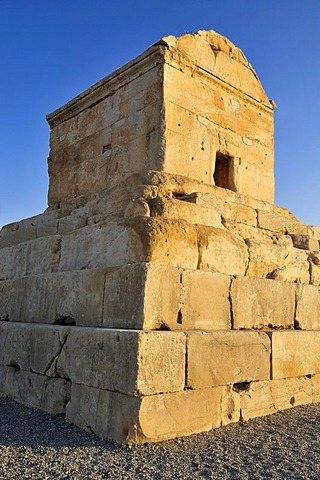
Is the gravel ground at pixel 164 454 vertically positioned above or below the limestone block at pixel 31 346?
below

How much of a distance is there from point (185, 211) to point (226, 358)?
1.49m

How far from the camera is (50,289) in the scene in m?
5.18

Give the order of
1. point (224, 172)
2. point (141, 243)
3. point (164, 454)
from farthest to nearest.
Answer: point (224, 172) < point (141, 243) < point (164, 454)

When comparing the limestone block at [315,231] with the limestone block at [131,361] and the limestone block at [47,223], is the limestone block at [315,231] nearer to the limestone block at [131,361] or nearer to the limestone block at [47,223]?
the limestone block at [47,223]

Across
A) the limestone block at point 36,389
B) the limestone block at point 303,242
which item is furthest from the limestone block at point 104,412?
the limestone block at point 303,242

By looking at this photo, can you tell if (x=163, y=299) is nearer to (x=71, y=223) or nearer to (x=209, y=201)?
(x=209, y=201)

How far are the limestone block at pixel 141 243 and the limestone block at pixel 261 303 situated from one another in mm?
638

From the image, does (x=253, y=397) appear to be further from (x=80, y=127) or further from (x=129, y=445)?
(x=80, y=127)

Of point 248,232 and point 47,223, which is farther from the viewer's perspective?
point 47,223

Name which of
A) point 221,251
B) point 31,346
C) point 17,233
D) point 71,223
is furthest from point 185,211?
point 17,233

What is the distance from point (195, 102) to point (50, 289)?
352 cm

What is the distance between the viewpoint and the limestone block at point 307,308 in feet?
18.4

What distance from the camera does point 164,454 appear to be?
11.2 ft

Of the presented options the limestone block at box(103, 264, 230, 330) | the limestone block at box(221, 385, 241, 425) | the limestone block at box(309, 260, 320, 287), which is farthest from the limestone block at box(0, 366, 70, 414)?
the limestone block at box(309, 260, 320, 287)
